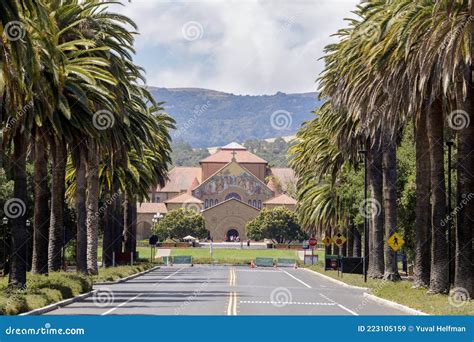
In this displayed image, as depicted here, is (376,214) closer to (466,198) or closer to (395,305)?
(395,305)

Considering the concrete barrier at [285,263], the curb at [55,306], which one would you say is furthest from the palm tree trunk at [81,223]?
the concrete barrier at [285,263]

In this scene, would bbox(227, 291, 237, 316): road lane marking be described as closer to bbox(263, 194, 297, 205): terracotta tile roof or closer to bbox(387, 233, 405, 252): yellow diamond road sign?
bbox(387, 233, 405, 252): yellow diamond road sign

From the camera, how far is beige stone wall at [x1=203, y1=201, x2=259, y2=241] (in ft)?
599

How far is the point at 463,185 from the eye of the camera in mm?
31188

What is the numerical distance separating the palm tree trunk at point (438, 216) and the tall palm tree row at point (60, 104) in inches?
486

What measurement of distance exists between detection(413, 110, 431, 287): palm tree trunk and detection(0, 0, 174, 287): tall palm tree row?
39.9ft

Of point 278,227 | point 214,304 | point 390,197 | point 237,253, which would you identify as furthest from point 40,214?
point 278,227

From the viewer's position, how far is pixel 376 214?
51375mm

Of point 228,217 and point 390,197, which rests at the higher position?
point 228,217

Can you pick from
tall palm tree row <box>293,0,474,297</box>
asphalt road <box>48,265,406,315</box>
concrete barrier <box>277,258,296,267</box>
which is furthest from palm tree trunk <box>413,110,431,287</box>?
concrete barrier <box>277,258,296,267</box>

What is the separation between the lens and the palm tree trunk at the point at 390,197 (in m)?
46.9

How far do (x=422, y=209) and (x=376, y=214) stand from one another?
13.9 meters

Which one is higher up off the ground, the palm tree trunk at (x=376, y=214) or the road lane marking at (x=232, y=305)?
the palm tree trunk at (x=376, y=214)

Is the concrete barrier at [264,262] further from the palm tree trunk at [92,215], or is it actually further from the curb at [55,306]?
the curb at [55,306]
